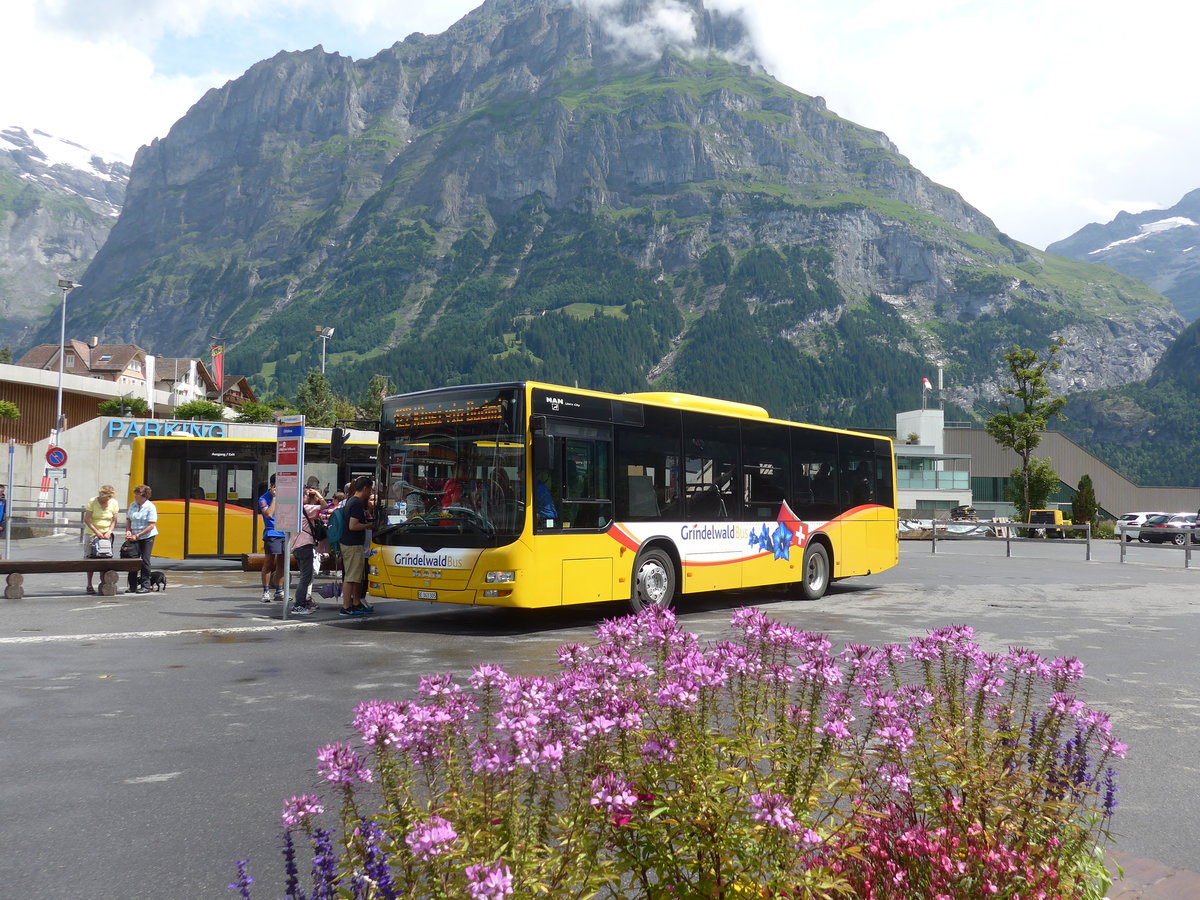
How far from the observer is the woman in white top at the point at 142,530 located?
→ 598 inches

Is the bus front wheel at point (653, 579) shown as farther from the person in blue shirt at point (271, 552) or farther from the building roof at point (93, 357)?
the building roof at point (93, 357)

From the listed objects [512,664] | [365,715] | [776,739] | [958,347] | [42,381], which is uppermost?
[958,347]

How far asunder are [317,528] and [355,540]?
242 centimetres

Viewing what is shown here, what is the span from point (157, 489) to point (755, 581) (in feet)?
44.1

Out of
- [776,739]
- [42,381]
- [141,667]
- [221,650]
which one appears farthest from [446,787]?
[42,381]

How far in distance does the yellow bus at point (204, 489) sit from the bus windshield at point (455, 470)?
30.5 feet

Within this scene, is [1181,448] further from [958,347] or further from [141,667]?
[141,667]

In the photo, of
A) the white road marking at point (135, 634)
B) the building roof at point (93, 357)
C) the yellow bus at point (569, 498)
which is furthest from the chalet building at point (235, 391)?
the white road marking at point (135, 634)

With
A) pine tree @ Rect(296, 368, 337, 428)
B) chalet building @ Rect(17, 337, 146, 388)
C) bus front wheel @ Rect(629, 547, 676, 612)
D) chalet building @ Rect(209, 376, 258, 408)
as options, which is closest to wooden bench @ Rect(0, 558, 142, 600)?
bus front wheel @ Rect(629, 547, 676, 612)

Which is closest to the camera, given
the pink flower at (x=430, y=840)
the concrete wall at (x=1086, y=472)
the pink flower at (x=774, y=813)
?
the pink flower at (x=430, y=840)

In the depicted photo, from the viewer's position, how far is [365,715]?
2.65 m

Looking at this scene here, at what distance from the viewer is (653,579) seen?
1255 cm

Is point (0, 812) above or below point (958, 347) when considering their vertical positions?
below

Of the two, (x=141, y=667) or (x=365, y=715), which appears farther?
(x=141, y=667)
